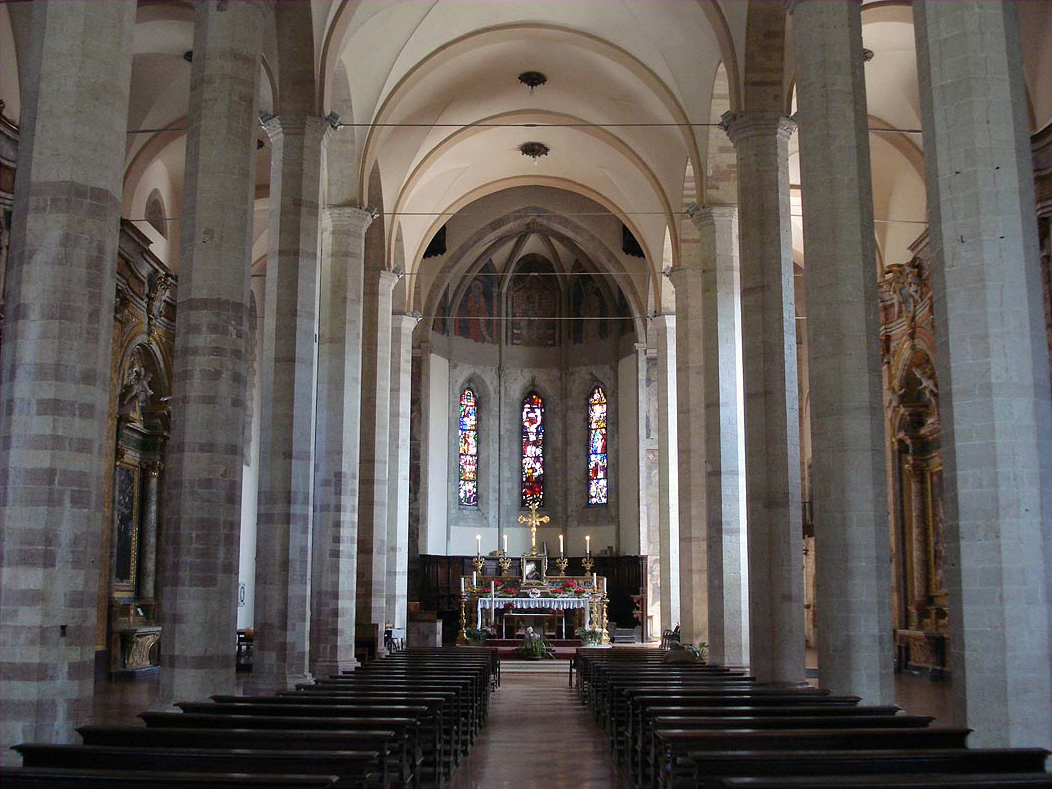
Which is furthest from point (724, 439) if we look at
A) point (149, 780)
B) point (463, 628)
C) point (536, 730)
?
point (149, 780)

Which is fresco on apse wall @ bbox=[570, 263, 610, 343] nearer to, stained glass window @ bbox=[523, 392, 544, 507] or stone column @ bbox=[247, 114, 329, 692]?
stained glass window @ bbox=[523, 392, 544, 507]

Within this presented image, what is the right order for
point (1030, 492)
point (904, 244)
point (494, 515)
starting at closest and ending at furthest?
point (1030, 492) < point (904, 244) < point (494, 515)

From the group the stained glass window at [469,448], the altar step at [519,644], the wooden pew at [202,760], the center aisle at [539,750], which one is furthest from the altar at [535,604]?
the wooden pew at [202,760]

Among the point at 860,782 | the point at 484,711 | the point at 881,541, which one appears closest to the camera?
the point at 860,782

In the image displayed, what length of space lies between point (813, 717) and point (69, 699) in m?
5.50

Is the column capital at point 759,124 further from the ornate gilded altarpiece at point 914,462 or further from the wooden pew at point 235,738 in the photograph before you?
the wooden pew at point 235,738

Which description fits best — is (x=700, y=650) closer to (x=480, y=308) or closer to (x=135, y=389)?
(x=135, y=389)

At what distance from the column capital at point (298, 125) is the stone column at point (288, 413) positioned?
0.05 ft

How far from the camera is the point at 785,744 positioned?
7.05 m

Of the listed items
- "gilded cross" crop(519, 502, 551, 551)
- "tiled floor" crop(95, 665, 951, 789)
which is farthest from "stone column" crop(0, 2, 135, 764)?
"gilded cross" crop(519, 502, 551, 551)

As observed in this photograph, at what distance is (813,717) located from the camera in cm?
801

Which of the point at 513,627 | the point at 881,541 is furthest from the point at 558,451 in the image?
the point at 881,541

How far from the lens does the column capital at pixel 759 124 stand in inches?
628

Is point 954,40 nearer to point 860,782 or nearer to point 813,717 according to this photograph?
point 813,717
